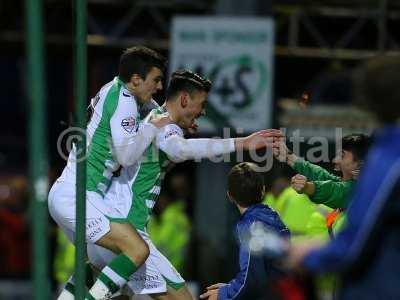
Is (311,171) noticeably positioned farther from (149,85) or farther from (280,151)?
(149,85)

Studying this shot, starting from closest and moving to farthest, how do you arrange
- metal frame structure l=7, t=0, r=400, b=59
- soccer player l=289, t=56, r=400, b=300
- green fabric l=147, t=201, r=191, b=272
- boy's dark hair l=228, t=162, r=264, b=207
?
soccer player l=289, t=56, r=400, b=300 → boy's dark hair l=228, t=162, r=264, b=207 → green fabric l=147, t=201, r=191, b=272 → metal frame structure l=7, t=0, r=400, b=59

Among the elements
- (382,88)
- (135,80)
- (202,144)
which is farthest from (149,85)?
(382,88)

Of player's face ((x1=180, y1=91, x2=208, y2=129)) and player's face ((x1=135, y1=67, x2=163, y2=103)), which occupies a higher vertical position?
player's face ((x1=135, y1=67, x2=163, y2=103))

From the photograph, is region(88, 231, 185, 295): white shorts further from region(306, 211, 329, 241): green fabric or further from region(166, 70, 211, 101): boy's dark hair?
region(306, 211, 329, 241): green fabric

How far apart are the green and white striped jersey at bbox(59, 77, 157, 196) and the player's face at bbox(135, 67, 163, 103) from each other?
0.26 ft

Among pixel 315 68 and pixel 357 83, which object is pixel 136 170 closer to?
pixel 357 83

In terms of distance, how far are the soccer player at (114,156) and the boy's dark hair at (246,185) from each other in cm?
50

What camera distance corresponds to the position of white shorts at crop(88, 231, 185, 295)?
7.36 meters

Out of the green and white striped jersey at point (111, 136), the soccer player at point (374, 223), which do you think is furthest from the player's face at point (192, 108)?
the soccer player at point (374, 223)

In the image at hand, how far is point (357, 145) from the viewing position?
23.8 feet

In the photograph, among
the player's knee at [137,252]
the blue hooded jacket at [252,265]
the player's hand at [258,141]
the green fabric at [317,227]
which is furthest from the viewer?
the green fabric at [317,227]

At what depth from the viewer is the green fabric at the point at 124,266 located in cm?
699

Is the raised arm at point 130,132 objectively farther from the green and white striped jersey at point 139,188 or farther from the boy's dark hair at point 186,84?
the boy's dark hair at point 186,84

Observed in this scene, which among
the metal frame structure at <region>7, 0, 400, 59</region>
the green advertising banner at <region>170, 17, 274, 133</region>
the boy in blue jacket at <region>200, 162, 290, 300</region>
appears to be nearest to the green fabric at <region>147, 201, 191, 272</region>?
the green advertising banner at <region>170, 17, 274, 133</region>
